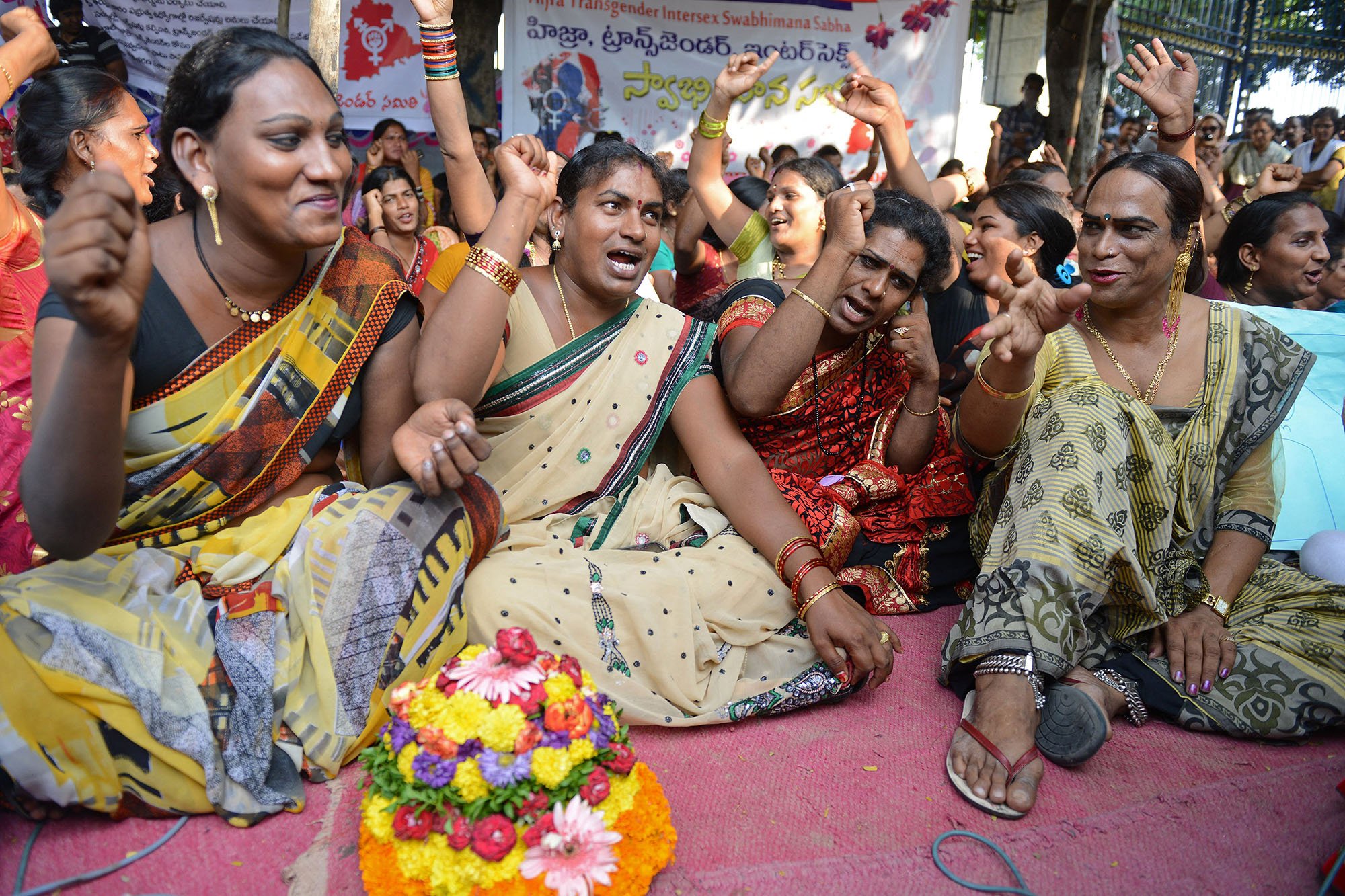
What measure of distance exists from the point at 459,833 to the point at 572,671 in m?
0.39

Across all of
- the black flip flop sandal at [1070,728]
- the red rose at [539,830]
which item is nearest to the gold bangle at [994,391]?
the black flip flop sandal at [1070,728]

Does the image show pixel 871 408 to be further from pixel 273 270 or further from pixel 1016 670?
pixel 273 270

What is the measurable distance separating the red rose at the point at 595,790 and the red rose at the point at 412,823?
0.96 ft

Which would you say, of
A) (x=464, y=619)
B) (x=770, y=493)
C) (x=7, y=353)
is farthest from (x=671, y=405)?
(x=7, y=353)

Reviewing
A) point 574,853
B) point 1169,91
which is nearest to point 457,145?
point 574,853

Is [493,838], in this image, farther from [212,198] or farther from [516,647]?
[212,198]

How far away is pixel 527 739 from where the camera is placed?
5.75 feet

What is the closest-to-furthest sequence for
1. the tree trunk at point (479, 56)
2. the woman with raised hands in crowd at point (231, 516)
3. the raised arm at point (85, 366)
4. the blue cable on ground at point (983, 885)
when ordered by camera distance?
1. the raised arm at point (85, 366)
2. the woman with raised hands in crowd at point (231, 516)
3. the blue cable on ground at point (983, 885)
4. the tree trunk at point (479, 56)

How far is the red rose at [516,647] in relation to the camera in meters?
1.86

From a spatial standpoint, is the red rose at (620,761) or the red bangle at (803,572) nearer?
the red rose at (620,761)

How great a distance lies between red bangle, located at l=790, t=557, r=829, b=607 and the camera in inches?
107

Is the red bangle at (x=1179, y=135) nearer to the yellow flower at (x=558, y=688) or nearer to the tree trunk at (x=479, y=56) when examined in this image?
the yellow flower at (x=558, y=688)

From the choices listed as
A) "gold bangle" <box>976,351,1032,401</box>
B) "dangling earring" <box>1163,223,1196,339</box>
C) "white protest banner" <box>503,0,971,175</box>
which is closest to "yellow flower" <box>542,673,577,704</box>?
"gold bangle" <box>976,351,1032,401</box>

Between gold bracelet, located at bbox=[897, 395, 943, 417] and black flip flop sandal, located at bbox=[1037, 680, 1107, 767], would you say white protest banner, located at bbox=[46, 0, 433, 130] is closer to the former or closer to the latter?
gold bracelet, located at bbox=[897, 395, 943, 417]
